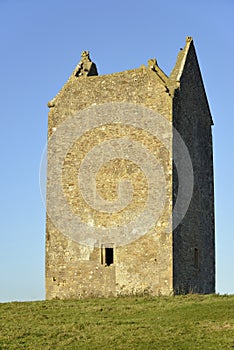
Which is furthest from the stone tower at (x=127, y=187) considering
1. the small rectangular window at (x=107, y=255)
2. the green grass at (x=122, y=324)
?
the green grass at (x=122, y=324)

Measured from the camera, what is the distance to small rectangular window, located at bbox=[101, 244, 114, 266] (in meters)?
23.8

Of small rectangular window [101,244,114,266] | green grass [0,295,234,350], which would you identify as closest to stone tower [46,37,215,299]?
small rectangular window [101,244,114,266]

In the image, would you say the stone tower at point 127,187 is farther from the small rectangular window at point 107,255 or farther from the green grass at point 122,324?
the green grass at point 122,324

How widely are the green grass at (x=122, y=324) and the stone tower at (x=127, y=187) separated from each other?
1928 millimetres

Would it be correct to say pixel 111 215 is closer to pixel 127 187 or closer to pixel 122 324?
pixel 127 187

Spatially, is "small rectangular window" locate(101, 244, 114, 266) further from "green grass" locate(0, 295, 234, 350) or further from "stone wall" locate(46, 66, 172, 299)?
"green grass" locate(0, 295, 234, 350)

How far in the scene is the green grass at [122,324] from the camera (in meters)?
15.3

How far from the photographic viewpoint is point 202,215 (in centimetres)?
2619

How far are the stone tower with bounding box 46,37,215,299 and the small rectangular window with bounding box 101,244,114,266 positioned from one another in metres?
0.04

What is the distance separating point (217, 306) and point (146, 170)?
6.64 m

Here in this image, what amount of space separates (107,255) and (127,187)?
2.73 m

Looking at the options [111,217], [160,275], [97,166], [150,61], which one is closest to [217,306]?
[160,275]

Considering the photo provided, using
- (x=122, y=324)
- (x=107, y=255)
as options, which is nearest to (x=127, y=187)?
(x=107, y=255)

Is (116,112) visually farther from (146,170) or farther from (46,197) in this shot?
(46,197)
